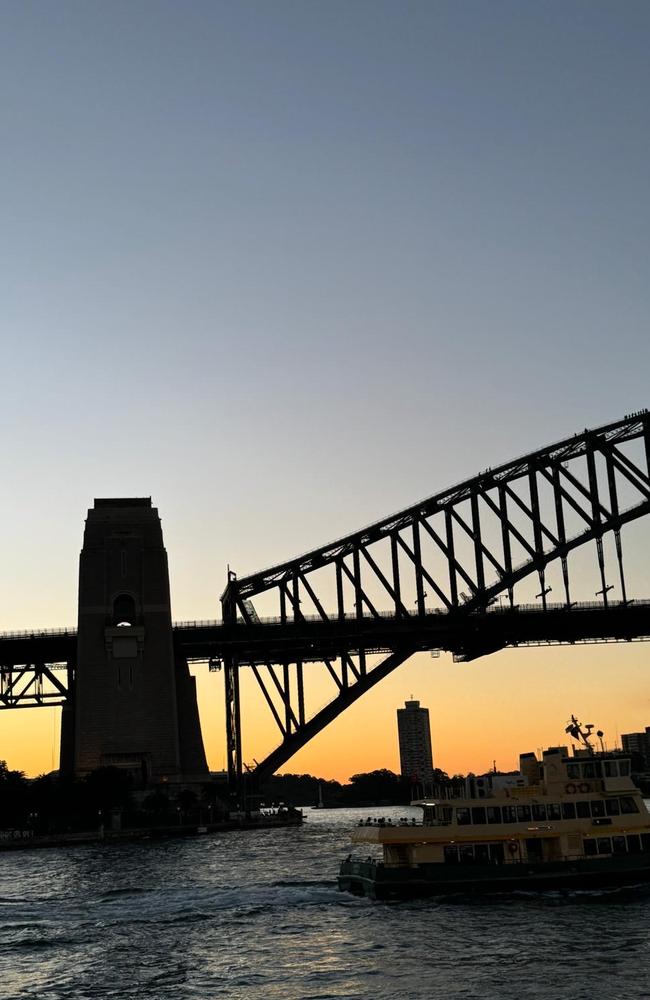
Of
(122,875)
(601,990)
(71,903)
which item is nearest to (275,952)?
(601,990)

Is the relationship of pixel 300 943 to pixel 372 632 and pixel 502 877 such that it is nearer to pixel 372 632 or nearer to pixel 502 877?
pixel 502 877

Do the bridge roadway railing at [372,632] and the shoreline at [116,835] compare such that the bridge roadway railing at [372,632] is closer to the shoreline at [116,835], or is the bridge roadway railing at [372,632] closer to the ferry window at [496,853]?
the shoreline at [116,835]

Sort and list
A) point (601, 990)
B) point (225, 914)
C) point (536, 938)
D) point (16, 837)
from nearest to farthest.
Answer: point (601, 990) → point (536, 938) → point (225, 914) → point (16, 837)

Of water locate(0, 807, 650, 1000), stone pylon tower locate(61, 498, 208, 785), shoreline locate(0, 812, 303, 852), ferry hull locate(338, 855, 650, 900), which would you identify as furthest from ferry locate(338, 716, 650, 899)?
stone pylon tower locate(61, 498, 208, 785)

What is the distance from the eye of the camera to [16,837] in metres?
108

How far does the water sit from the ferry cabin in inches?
→ 91.4

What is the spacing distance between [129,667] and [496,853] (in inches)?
2686

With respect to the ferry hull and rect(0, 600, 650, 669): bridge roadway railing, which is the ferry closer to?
the ferry hull

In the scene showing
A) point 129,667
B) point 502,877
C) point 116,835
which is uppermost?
point 129,667

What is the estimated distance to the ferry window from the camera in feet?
171

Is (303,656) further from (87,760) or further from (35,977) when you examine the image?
(35,977)

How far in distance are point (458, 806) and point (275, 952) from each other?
1311 cm

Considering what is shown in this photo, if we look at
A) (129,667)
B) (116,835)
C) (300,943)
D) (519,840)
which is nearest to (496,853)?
(519,840)

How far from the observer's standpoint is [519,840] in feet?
172
